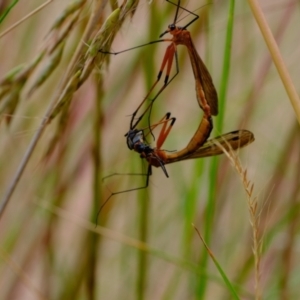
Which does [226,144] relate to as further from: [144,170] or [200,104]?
[144,170]

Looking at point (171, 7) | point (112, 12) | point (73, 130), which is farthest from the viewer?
point (73, 130)

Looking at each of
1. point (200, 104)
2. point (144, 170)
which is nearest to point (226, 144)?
point (200, 104)

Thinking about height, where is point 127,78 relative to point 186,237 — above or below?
above

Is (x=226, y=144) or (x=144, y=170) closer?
(x=226, y=144)

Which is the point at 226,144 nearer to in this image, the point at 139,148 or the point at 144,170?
the point at 139,148

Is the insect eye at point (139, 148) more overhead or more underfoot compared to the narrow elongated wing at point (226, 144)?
more underfoot

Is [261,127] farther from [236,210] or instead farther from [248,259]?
[248,259]

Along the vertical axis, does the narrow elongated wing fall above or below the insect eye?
above

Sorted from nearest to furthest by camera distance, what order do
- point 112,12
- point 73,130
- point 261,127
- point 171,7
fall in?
point 112,12
point 171,7
point 73,130
point 261,127

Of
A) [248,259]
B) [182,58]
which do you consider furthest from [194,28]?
[248,259]

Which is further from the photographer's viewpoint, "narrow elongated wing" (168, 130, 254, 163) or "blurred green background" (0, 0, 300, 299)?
"blurred green background" (0, 0, 300, 299)

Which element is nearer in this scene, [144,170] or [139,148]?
[139,148]
